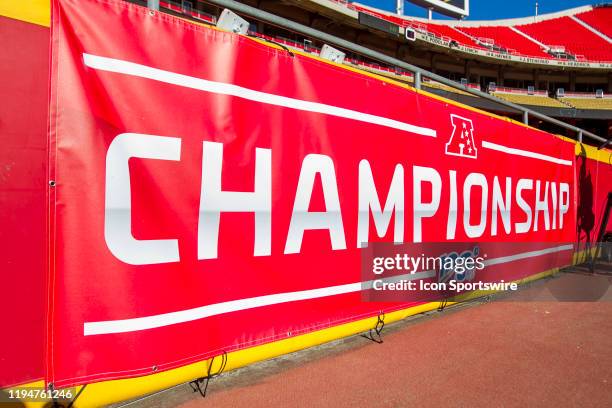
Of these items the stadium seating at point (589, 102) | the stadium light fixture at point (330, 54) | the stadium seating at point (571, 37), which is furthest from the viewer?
the stadium seating at point (571, 37)

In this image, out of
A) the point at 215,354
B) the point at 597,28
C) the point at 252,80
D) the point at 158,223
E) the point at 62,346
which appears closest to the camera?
the point at 62,346

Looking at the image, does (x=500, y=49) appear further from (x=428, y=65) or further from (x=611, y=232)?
(x=611, y=232)

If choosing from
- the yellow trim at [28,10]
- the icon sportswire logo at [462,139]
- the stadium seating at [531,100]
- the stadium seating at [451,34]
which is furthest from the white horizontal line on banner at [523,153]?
the stadium seating at [451,34]

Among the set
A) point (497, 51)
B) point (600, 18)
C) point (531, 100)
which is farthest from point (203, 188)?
point (600, 18)

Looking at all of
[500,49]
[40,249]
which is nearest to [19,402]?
[40,249]

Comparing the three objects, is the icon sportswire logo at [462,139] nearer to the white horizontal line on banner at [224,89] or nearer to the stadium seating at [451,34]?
the white horizontal line on banner at [224,89]

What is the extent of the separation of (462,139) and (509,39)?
38730mm

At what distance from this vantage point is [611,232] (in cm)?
698

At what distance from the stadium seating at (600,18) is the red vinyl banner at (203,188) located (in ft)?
159

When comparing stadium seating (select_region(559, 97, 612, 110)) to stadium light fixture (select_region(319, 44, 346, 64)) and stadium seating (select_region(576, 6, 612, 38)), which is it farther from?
stadium light fixture (select_region(319, 44, 346, 64))

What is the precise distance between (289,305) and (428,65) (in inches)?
1187

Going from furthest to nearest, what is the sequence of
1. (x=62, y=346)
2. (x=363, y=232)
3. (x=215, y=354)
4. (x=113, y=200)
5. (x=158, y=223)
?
(x=363, y=232)
(x=215, y=354)
(x=158, y=223)
(x=113, y=200)
(x=62, y=346)

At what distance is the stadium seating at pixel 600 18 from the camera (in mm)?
39312

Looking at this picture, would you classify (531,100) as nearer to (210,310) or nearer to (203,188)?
(203,188)
